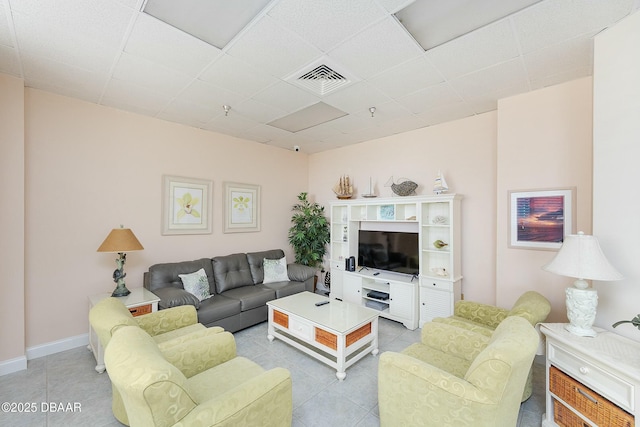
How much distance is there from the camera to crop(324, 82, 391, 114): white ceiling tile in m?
2.80

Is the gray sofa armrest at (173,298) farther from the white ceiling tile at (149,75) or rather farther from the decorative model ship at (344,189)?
the decorative model ship at (344,189)

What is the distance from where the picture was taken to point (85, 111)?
3113 mm

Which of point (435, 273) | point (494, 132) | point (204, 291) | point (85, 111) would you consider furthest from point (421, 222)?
point (85, 111)

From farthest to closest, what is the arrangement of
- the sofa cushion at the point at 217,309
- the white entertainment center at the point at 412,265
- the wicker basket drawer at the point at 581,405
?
the white entertainment center at the point at 412,265, the sofa cushion at the point at 217,309, the wicker basket drawer at the point at 581,405

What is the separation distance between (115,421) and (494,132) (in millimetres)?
4665

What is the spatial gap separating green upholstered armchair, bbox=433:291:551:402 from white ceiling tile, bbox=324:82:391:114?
2.39 meters

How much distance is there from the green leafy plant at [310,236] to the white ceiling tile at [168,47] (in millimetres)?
3081

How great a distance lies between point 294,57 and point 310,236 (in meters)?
3.22

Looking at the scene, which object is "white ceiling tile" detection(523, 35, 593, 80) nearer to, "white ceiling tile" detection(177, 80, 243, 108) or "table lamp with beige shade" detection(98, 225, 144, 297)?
"white ceiling tile" detection(177, 80, 243, 108)

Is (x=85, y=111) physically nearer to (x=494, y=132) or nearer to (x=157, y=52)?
(x=157, y=52)

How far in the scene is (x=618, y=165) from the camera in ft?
6.02

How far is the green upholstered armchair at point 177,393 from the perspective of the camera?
3.68 ft

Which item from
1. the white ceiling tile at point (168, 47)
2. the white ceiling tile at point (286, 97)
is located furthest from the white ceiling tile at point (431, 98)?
the white ceiling tile at point (168, 47)

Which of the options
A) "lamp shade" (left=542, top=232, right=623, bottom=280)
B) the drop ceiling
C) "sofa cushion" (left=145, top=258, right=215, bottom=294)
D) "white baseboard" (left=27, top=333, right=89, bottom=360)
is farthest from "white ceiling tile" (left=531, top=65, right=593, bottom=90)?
"white baseboard" (left=27, top=333, right=89, bottom=360)
